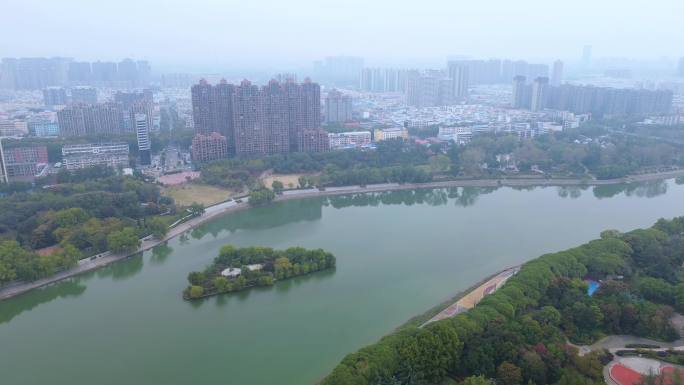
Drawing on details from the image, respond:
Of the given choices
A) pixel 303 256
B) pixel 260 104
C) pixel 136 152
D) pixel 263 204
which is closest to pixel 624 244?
pixel 303 256

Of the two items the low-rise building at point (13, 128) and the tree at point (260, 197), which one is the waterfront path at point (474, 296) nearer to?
the tree at point (260, 197)

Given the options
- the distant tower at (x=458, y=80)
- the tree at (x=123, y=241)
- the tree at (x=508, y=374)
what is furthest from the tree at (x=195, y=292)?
the distant tower at (x=458, y=80)

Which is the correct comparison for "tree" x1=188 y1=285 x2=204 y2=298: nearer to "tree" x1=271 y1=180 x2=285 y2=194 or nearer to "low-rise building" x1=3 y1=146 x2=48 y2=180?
"tree" x1=271 y1=180 x2=285 y2=194

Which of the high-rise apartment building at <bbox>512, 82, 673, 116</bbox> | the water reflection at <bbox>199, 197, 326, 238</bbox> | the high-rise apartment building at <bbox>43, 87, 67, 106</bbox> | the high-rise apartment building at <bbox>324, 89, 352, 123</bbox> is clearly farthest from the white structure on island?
the high-rise apartment building at <bbox>43, 87, 67, 106</bbox>

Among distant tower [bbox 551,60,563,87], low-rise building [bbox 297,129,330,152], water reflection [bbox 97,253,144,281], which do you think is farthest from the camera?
distant tower [bbox 551,60,563,87]

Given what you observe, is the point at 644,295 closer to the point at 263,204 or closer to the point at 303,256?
the point at 303,256

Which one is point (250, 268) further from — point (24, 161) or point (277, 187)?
point (24, 161)

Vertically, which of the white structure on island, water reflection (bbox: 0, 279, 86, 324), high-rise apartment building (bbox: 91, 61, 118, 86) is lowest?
water reflection (bbox: 0, 279, 86, 324)
